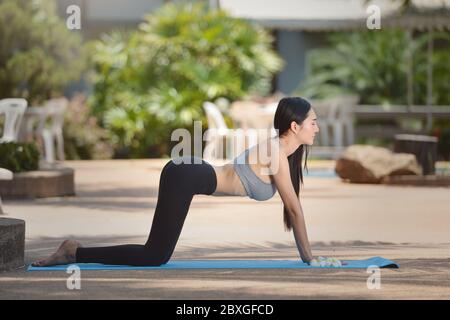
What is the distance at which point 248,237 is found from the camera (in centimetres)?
1205

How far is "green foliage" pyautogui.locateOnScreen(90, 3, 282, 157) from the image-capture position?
25.8m

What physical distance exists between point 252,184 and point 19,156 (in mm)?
7892

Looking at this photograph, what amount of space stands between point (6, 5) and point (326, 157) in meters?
6.90

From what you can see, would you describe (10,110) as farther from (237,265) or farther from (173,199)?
(173,199)

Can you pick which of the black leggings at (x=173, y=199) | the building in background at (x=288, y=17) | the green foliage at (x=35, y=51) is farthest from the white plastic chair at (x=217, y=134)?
the black leggings at (x=173, y=199)

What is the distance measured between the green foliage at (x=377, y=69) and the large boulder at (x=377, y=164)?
9277 millimetres

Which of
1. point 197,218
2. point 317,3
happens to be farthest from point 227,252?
point 317,3

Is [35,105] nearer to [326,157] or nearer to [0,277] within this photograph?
[326,157]

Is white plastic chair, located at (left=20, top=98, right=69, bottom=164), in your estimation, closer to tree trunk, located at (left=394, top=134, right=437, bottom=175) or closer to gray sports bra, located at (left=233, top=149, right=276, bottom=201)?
tree trunk, located at (left=394, top=134, right=437, bottom=175)

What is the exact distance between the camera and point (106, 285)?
27.5ft

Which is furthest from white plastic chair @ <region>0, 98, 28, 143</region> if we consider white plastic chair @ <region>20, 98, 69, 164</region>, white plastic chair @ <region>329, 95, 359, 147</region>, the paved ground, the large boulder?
white plastic chair @ <region>329, 95, 359, 147</region>

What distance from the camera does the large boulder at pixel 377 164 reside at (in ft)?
63.6

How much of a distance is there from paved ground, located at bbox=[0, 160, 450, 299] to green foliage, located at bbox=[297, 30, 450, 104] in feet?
28.3

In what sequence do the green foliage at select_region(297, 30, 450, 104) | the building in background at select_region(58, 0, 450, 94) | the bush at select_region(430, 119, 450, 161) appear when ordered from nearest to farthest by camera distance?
1. the bush at select_region(430, 119, 450, 161)
2. the building in background at select_region(58, 0, 450, 94)
3. the green foliage at select_region(297, 30, 450, 104)
